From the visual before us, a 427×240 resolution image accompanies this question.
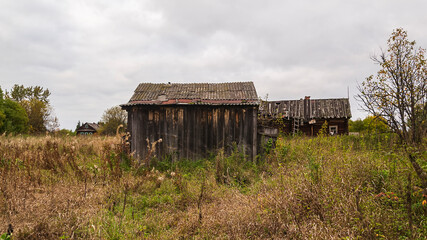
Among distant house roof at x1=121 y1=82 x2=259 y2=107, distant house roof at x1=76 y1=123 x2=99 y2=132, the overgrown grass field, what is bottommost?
the overgrown grass field

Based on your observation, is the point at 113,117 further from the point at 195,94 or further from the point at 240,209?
the point at 240,209

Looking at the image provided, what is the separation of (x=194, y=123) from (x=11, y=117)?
29.8m

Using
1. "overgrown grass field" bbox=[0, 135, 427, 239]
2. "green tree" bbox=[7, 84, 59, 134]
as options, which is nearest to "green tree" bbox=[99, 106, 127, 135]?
"green tree" bbox=[7, 84, 59, 134]

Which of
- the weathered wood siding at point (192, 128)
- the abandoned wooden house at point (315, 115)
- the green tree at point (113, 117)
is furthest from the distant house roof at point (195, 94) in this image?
the green tree at point (113, 117)

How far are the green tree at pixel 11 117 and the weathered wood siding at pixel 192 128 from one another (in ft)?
83.2

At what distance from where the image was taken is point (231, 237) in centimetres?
331

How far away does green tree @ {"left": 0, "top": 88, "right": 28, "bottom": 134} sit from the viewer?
25.3 meters

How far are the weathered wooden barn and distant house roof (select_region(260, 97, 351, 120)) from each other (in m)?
13.7

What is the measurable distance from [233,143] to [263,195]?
4.01m

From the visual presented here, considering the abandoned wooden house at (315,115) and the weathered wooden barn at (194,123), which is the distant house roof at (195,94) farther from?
the abandoned wooden house at (315,115)

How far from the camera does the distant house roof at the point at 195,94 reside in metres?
8.41

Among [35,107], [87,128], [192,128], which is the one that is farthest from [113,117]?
[192,128]

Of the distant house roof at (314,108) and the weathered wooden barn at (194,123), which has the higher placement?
the distant house roof at (314,108)

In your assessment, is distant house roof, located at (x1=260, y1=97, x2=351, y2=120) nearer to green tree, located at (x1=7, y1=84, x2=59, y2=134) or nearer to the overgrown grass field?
the overgrown grass field
